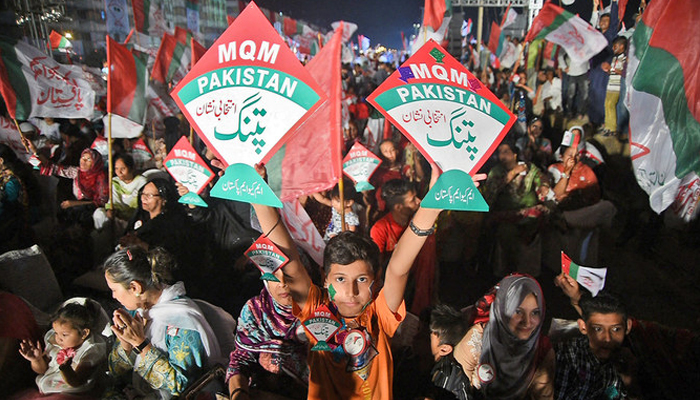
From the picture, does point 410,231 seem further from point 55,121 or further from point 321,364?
point 55,121

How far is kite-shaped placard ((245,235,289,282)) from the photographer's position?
1.90 meters

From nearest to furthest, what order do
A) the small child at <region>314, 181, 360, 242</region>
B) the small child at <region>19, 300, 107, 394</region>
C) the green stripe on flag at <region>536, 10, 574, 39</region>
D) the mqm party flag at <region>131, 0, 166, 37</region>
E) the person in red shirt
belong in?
the small child at <region>19, 300, 107, 394</region> → the person in red shirt → the small child at <region>314, 181, 360, 242</region> → the green stripe on flag at <region>536, 10, 574, 39</region> → the mqm party flag at <region>131, 0, 166, 37</region>

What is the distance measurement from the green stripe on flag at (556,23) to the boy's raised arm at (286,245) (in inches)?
221

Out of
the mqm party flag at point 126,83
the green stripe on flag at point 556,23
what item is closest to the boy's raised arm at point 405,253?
the mqm party flag at point 126,83

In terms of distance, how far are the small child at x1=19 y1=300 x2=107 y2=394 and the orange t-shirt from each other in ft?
5.03

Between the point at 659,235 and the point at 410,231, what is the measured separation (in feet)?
17.5

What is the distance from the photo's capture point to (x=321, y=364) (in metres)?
1.99

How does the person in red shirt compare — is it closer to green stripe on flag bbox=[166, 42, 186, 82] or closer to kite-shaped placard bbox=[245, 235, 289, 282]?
kite-shaped placard bbox=[245, 235, 289, 282]

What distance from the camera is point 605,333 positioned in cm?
226

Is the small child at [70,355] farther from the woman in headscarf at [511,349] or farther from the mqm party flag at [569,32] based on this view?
the mqm party flag at [569,32]

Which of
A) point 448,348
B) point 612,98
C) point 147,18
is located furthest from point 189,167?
point 147,18

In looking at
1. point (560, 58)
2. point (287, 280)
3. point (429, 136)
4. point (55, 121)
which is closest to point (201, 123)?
point (287, 280)

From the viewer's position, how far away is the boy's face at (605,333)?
7.39ft

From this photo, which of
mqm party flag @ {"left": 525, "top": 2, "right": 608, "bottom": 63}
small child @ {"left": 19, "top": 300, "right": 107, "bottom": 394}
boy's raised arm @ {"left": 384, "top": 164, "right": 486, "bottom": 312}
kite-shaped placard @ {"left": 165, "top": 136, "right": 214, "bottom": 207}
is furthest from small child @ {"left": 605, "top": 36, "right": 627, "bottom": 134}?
small child @ {"left": 19, "top": 300, "right": 107, "bottom": 394}
